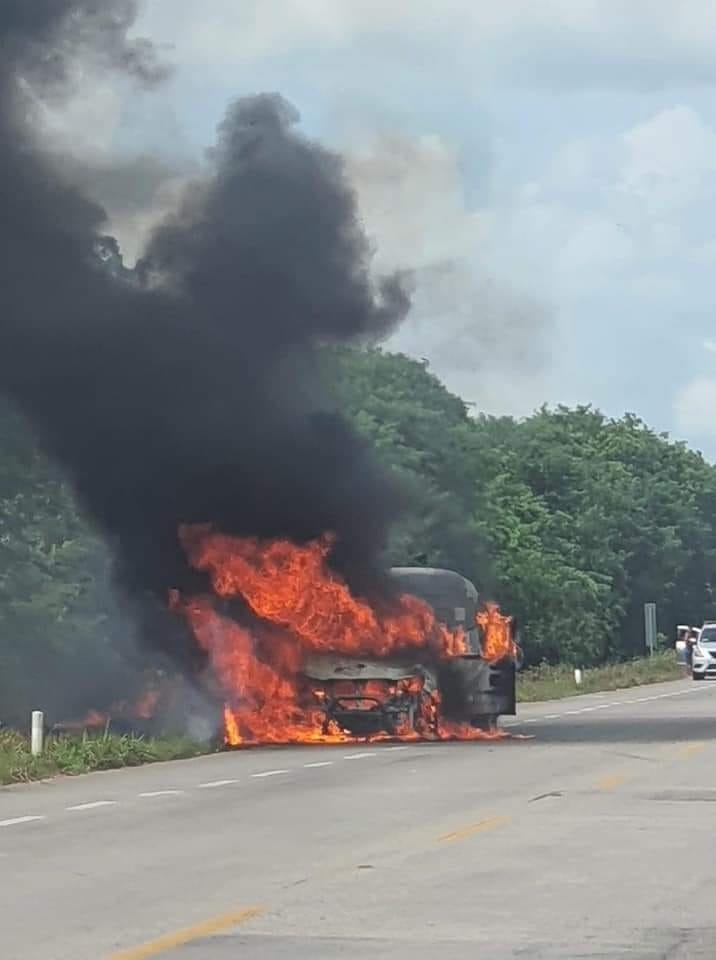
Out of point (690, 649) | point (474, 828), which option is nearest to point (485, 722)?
point (474, 828)

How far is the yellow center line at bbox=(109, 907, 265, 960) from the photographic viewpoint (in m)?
9.92

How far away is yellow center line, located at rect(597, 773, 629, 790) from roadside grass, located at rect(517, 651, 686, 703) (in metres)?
23.5

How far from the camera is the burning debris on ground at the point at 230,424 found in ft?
91.8

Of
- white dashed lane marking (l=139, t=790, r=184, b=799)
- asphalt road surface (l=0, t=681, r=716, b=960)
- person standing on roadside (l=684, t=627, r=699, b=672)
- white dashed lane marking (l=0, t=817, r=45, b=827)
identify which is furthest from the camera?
person standing on roadside (l=684, t=627, r=699, b=672)

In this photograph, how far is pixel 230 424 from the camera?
94.5 ft

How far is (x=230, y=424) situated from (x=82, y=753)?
22.6 ft

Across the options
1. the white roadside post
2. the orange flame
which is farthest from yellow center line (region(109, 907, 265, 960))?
the orange flame

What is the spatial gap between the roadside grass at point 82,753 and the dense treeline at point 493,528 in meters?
6.77

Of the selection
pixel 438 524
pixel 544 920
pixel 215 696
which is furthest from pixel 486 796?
pixel 438 524

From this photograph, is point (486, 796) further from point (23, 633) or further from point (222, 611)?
point (23, 633)

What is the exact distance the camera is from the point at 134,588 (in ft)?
96.4

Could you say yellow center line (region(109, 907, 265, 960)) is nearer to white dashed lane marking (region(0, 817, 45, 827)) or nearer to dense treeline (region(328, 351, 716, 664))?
white dashed lane marking (region(0, 817, 45, 827))

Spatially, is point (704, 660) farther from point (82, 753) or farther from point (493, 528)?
point (82, 753)

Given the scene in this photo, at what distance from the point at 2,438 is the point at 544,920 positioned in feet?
101
